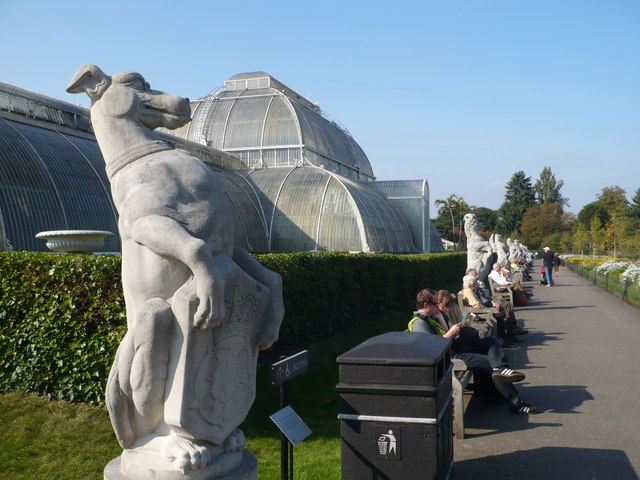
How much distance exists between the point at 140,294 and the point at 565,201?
11122 cm

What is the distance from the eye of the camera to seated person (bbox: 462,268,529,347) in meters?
11.2

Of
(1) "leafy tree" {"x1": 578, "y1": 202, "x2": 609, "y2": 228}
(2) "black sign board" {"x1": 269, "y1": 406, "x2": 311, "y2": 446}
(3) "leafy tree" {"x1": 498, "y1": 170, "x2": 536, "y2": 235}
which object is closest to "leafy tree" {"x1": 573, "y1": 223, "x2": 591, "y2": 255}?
(1) "leafy tree" {"x1": 578, "y1": 202, "x2": 609, "y2": 228}

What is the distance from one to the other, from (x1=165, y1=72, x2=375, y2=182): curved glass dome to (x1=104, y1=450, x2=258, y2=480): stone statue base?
26.4 meters

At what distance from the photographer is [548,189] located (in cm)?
10269

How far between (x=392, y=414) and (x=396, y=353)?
1.49 ft

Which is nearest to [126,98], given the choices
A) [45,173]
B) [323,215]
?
[45,173]

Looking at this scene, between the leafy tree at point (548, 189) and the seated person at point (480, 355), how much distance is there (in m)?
103

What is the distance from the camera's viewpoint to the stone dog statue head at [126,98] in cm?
320

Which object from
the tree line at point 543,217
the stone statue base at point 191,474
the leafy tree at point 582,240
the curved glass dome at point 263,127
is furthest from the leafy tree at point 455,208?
the stone statue base at point 191,474

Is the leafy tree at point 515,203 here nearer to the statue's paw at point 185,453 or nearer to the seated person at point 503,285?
the seated person at point 503,285

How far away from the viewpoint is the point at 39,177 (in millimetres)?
13703

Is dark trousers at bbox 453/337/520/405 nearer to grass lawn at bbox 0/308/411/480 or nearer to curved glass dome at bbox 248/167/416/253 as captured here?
grass lawn at bbox 0/308/411/480

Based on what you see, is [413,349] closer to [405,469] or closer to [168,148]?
[405,469]

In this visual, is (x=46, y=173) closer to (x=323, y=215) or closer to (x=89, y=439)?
(x=89, y=439)
